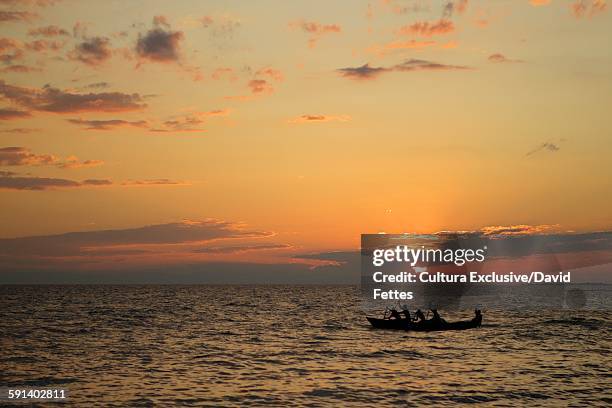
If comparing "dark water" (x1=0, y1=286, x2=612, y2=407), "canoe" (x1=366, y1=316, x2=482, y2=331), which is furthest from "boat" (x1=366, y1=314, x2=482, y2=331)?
"dark water" (x1=0, y1=286, x2=612, y2=407)

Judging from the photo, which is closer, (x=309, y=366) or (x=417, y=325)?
(x=309, y=366)

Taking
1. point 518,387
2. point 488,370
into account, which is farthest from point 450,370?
point 518,387

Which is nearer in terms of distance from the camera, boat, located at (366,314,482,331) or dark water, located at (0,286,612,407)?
dark water, located at (0,286,612,407)

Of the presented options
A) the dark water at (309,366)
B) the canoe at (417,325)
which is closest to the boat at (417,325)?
the canoe at (417,325)

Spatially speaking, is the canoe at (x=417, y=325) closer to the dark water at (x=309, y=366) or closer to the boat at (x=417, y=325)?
the boat at (x=417, y=325)

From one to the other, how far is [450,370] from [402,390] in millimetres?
7976

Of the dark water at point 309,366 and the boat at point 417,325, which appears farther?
the boat at point 417,325

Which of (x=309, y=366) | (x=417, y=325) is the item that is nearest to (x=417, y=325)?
(x=417, y=325)

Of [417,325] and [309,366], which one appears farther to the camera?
[417,325]

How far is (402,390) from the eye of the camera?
1411 inches

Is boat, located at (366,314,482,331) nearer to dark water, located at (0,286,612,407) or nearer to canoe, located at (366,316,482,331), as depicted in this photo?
canoe, located at (366,316,482,331)

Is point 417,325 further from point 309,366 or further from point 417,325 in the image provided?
point 309,366

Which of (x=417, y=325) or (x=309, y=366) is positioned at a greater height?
(x=417, y=325)

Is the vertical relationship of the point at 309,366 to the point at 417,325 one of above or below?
below
